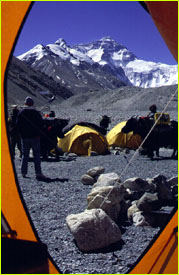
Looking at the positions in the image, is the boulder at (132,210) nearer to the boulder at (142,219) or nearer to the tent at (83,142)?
the boulder at (142,219)

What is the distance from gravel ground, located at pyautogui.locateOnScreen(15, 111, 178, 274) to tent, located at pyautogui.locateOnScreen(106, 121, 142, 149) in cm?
279

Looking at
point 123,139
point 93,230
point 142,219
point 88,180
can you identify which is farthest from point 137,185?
point 123,139

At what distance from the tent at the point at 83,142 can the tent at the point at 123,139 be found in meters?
1.20

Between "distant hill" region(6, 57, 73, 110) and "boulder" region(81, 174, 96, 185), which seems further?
"distant hill" region(6, 57, 73, 110)

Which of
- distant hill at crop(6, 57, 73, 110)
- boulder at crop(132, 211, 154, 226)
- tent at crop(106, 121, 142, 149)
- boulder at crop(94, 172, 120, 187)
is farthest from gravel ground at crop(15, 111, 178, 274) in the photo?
distant hill at crop(6, 57, 73, 110)

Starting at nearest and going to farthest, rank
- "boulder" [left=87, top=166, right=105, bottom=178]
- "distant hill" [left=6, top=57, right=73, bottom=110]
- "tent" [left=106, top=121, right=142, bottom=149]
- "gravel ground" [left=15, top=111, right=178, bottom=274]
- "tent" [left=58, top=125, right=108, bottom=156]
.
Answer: "gravel ground" [left=15, top=111, right=178, bottom=274] → "boulder" [left=87, top=166, right=105, bottom=178] → "tent" [left=58, top=125, right=108, bottom=156] → "tent" [left=106, top=121, right=142, bottom=149] → "distant hill" [left=6, top=57, right=73, bottom=110]

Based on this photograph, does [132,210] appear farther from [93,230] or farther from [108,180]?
[93,230]

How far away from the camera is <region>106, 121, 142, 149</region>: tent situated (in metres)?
13.2

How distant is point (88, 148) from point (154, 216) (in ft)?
25.3

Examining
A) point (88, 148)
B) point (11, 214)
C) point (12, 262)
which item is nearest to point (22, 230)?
point (11, 214)

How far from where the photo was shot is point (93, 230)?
12.1 feet

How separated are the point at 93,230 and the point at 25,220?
0.74 metres

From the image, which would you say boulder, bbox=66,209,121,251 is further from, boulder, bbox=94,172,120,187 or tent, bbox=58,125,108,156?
tent, bbox=58,125,108,156

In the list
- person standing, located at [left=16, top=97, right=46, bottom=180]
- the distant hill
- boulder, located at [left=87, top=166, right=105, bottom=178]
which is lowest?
boulder, located at [left=87, top=166, right=105, bottom=178]
